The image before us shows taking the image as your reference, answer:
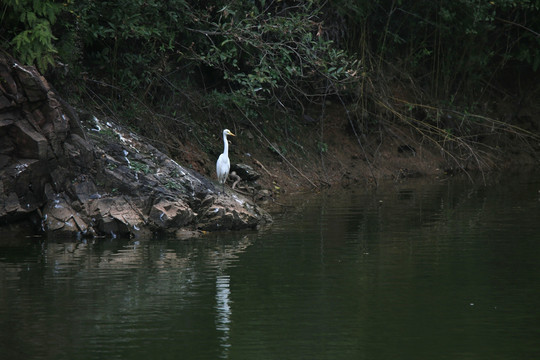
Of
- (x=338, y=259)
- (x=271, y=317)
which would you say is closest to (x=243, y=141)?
(x=338, y=259)

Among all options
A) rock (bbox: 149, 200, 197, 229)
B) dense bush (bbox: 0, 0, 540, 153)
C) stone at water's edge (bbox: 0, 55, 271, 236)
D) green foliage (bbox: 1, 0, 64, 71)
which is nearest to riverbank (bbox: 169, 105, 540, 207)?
dense bush (bbox: 0, 0, 540, 153)

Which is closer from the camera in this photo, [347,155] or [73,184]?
[73,184]

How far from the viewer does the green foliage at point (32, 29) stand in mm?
13773

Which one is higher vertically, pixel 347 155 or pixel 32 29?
pixel 32 29

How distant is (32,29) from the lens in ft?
45.9

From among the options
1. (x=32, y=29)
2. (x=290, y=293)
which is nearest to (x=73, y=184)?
(x=32, y=29)

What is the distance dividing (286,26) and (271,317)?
9696 millimetres

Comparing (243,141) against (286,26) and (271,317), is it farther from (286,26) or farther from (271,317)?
(271,317)

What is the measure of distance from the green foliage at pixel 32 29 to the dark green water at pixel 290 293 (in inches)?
116

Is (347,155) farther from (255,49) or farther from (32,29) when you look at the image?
(32,29)

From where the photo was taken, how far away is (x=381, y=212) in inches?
615

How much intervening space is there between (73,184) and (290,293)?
17.9 ft

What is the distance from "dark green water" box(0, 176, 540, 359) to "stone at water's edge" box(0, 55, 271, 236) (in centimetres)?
54

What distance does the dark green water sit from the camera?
7398 millimetres
